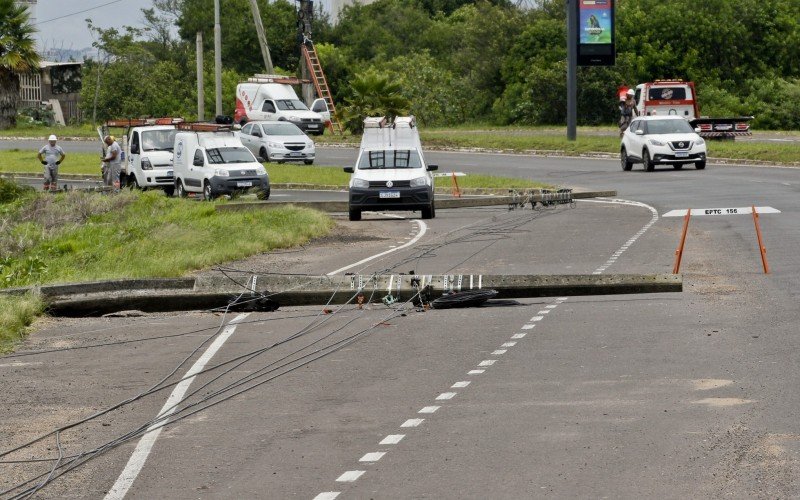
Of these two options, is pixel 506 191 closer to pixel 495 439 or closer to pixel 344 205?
pixel 344 205

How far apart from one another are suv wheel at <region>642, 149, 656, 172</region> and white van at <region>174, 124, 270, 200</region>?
1250 centimetres

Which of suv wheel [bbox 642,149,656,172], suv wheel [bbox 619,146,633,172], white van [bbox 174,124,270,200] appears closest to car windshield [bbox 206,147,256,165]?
white van [bbox 174,124,270,200]

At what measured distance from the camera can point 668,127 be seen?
43219 millimetres

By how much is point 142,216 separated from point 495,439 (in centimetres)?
2153

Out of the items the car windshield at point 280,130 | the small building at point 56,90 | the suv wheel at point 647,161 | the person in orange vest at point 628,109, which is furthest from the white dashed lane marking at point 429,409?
the small building at point 56,90

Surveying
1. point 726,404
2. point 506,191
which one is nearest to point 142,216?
point 506,191

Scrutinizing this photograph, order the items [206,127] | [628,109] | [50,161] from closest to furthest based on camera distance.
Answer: [206,127], [50,161], [628,109]

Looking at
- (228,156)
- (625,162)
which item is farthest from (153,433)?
(625,162)

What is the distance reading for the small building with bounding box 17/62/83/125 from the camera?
81.0 meters

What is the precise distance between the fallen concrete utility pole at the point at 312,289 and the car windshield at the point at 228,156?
18.8m

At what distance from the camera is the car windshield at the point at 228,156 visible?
3634 cm

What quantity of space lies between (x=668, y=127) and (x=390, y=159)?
1470 centimetres

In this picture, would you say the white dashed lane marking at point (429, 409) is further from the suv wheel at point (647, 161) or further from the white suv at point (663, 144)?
the suv wheel at point (647, 161)

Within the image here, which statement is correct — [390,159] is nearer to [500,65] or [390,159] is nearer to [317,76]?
[317,76]
